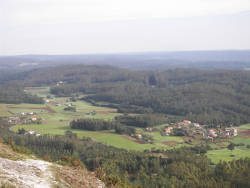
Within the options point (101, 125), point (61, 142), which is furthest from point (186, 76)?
point (61, 142)

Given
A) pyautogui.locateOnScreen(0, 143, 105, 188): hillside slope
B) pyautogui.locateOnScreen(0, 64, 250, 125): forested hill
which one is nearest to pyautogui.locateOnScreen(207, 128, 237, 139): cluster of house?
pyautogui.locateOnScreen(0, 64, 250, 125): forested hill

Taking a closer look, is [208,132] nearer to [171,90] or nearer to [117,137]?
[117,137]

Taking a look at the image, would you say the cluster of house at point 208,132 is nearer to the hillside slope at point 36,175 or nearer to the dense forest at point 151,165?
the dense forest at point 151,165

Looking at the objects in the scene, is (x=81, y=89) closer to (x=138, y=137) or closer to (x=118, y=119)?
(x=118, y=119)

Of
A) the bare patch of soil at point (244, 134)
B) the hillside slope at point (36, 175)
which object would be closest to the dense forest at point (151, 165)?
the hillside slope at point (36, 175)

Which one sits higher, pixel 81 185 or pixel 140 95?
pixel 81 185

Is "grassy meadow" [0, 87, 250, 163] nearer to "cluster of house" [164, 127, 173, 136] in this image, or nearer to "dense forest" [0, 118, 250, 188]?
"cluster of house" [164, 127, 173, 136]

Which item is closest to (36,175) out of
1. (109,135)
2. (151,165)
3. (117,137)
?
(151,165)
